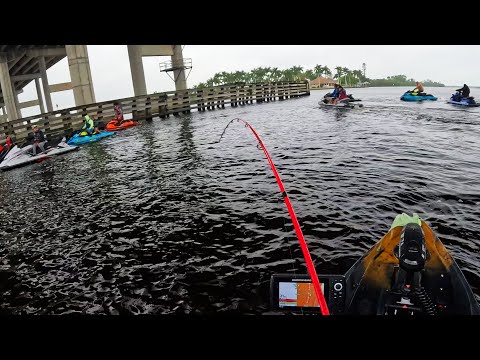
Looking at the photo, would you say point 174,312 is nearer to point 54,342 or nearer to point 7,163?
point 54,342

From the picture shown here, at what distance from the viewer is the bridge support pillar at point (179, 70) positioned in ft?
145

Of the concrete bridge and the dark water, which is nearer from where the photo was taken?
the dark water

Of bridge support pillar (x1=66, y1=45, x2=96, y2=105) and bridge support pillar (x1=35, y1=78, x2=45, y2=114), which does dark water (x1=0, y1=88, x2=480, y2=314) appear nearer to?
bridge support pillar (x1=66, y1=45, x2=96, y2=105)

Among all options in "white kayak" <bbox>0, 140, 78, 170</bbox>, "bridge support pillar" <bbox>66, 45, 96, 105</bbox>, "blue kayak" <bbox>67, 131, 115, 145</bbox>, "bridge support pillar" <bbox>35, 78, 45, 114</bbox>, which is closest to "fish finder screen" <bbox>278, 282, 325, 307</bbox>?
"white kayak" <bbox>0, 140, 78, 170</bbox>

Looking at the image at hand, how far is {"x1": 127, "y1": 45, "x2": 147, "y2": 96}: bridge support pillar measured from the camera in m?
37.3

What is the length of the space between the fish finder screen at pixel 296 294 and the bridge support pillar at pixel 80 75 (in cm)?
3087

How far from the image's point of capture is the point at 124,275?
616 centimetres

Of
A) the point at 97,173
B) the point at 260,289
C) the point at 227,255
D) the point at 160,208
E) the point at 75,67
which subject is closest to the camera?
the point at 260,289

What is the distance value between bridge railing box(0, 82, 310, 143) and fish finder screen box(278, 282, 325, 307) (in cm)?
2170

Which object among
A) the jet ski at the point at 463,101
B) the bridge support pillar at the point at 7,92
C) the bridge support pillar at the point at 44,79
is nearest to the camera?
the jet ski at the point at 463,101

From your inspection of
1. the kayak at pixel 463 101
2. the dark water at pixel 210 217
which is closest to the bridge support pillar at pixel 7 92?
the dark water at pixel 210 217

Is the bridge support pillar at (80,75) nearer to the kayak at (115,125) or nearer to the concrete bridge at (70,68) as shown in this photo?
the concrete bridge at (70,68)
